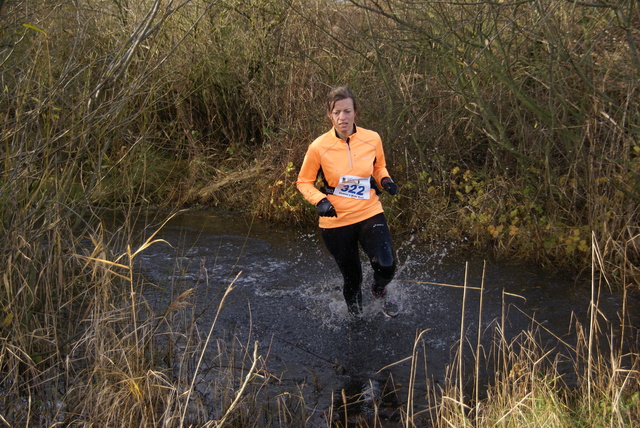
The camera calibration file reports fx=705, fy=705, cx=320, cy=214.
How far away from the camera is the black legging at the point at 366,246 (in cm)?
519

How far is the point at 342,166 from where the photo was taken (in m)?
5.16

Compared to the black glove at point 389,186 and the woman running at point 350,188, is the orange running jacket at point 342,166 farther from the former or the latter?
the black glove at point 389,186

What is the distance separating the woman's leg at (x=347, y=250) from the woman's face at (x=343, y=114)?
76 cm

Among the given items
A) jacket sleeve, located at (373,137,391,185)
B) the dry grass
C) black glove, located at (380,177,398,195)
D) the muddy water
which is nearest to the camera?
the dry grass

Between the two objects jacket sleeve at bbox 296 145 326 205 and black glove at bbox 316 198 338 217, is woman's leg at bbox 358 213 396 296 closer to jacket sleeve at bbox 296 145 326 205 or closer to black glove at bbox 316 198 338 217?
black glove at bbox 316 198 338 217

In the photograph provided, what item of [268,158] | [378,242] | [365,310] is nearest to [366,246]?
[378,242]

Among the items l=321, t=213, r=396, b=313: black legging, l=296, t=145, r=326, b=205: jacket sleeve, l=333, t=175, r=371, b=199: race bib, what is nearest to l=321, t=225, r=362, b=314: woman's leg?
l=321, t=213, r=396, b=313: black legging

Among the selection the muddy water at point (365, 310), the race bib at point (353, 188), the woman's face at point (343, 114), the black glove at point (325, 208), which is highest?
the woman's face at point (343, 114)

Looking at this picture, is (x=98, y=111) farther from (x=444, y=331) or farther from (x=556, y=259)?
(x=556, y=259)

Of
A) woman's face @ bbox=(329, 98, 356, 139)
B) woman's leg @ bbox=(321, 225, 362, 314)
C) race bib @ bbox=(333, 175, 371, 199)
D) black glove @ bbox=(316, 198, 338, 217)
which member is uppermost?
woman's face @ bbox=(329, 98, 356, 139)

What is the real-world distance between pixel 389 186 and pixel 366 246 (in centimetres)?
48

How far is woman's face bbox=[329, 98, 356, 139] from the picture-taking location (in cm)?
496

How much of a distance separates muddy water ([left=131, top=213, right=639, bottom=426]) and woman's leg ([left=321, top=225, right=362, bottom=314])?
0.38m

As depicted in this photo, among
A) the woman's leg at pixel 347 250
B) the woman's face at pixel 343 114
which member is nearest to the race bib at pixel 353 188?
the woman's leg at pixel 347 250
